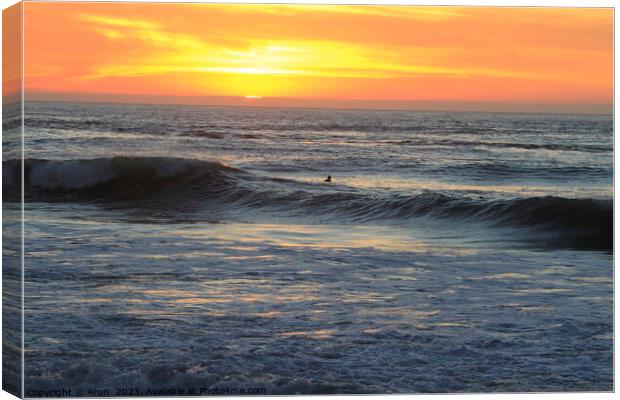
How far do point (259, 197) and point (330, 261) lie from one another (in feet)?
10.2

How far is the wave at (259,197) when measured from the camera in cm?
804

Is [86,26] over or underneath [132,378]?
over

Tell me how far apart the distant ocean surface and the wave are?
3 cm

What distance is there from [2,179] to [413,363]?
2568 millimetres

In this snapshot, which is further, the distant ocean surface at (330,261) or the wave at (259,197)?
the wave at (259,197)

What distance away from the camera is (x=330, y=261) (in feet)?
22.6

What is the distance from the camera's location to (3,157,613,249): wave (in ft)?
26.4

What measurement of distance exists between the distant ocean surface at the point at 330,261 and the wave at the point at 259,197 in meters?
0.03

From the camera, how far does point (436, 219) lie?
8.94 meters

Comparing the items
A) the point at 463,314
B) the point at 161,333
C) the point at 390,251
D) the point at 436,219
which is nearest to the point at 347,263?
the point at 390,251

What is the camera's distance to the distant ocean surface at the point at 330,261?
227 inches

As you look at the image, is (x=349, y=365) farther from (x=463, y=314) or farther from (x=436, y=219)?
(x=436, y=219)

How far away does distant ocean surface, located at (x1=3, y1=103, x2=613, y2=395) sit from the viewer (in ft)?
19.0

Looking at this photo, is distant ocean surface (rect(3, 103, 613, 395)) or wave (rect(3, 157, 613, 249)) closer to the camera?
distant ocean surface (rect(3, 103, 613, 395))
